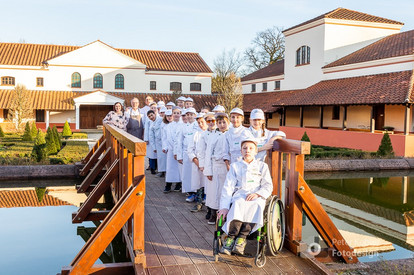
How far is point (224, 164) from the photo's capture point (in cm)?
678

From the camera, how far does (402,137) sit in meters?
20.9

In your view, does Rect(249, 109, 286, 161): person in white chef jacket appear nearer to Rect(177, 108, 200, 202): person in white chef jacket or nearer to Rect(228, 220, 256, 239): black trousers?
Rect(228, 220, 256, 239): black trousers

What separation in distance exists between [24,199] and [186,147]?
5.62m

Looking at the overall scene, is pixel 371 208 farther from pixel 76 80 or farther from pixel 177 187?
pixel 76 80

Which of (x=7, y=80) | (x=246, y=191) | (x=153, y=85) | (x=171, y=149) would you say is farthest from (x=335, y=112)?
(x=7, y=80)

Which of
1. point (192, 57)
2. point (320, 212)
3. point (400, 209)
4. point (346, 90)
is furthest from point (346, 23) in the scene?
point (320, 212)

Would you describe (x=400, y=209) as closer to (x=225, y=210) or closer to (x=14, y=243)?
(x=225, y=210)


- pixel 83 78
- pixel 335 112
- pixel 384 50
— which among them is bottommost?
pixel 335 112

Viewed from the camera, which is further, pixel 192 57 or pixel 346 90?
pixel 192 57

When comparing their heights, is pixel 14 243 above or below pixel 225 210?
below

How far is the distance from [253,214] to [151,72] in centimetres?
3919

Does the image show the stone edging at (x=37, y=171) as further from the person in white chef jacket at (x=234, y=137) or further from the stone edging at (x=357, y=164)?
the person in white chef jacket at (x=234, y=137)

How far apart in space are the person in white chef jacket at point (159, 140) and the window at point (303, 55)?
2407 centimetres

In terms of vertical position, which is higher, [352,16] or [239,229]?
[352,16]
